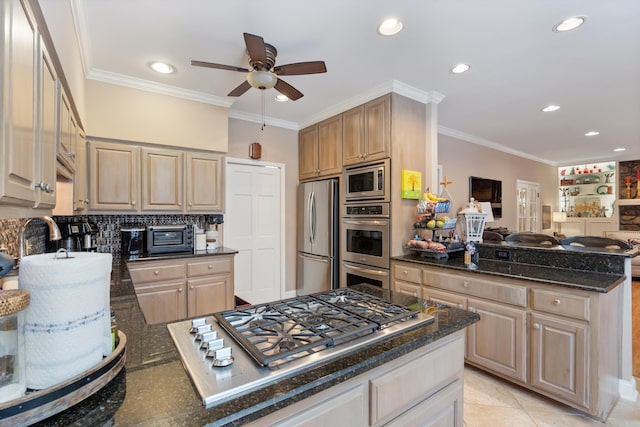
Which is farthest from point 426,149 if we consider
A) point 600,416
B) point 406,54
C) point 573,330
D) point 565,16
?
point 600,416

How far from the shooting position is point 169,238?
3.17 m

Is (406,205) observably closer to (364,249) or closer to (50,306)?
(364,249)

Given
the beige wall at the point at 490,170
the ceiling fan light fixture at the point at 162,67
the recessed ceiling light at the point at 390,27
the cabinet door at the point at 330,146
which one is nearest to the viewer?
the recessed ceiling light at the point at 390,27

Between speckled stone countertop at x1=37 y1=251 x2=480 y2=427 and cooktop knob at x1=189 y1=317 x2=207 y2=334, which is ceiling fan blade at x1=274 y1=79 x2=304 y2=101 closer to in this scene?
cooktop knob at x1=189 y1=317 x2=207 y2=334

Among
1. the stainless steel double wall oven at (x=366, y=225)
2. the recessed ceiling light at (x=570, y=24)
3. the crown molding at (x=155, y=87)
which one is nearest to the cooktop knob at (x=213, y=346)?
the stainless steel double wall oven at (x=366, y=225)

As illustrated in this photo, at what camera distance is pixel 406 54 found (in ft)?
8.10

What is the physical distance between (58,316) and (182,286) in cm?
251

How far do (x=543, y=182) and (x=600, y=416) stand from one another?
21.9 feet

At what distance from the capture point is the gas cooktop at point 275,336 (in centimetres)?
81

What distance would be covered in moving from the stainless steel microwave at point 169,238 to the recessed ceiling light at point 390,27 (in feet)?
8.69

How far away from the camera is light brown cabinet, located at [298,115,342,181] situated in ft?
12.1

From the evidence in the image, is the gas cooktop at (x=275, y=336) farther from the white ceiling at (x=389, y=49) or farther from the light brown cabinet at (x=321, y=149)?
the light brown cabinet at (x=321, y=149)

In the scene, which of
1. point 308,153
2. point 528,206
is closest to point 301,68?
point 308,153

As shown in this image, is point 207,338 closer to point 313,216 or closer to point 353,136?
point 353,136
